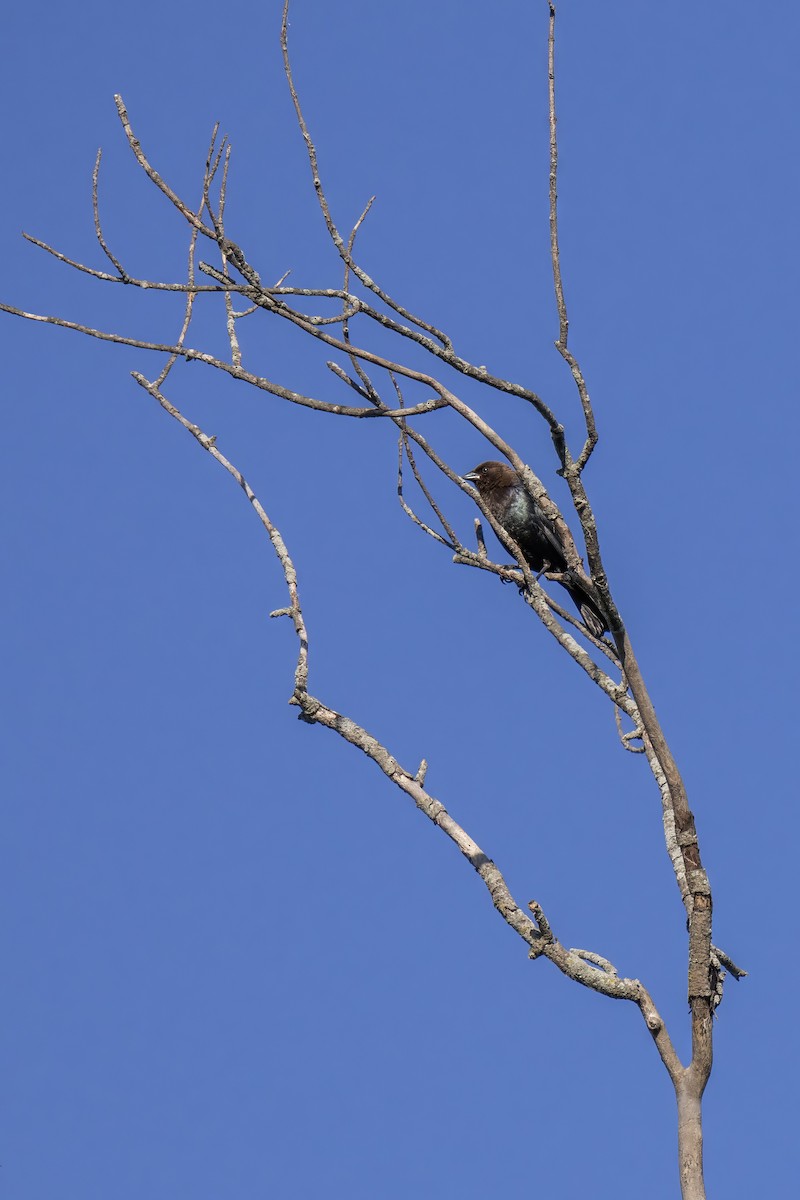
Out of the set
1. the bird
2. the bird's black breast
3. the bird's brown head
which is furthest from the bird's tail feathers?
the bird's brown head

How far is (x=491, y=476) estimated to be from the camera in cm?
955

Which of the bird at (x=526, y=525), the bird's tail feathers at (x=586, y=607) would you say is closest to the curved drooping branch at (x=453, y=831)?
the bird's tail feathers at (x=586, y=607)

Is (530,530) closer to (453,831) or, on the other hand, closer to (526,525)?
(526,525)

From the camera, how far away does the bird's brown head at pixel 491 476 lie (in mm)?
9281

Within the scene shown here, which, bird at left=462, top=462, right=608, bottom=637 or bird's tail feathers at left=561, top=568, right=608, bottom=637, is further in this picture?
bird at left=462, top=462, right=608, bottom=637

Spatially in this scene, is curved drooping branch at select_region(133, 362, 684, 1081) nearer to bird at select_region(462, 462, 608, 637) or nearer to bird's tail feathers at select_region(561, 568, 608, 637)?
bird's tail feathers at select_region(561, 568, 608, 637)

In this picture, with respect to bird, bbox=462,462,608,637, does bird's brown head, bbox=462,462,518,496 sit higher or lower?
higher

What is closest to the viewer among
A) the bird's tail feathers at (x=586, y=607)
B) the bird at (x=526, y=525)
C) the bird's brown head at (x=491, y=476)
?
the bird's tail feathers at (x=586, y=607)

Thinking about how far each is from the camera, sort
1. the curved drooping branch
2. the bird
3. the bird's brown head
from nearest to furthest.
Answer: the curved drooping branch → the bird → the bird's brown head

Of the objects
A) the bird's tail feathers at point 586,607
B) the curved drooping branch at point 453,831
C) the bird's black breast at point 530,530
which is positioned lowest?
the curved drooping branch at point 453,831

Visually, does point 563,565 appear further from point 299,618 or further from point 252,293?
point 252,293

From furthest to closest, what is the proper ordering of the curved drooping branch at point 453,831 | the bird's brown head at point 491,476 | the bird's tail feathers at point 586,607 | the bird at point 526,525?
the bird's brown head at point 491,476
the bird at point 526,525
the bird's tail feathers at point 586,607
the curved drooping branch at point 453,831

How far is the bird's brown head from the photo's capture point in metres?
9.28

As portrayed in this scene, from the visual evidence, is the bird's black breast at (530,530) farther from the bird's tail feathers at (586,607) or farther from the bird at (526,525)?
the bird's tail feathers at (586,607)
